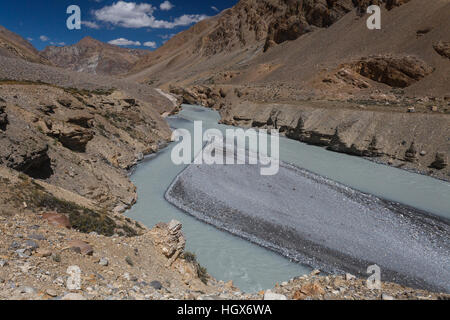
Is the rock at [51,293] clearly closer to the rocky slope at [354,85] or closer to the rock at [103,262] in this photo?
the rock at [103,262]

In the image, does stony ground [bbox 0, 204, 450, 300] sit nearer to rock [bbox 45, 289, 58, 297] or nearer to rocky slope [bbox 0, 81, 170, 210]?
rock [bbox 45, 289, 58, 297]

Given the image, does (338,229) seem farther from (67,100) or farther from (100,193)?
(67,100)

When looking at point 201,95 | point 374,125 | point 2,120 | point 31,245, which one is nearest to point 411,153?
→ point 374,125

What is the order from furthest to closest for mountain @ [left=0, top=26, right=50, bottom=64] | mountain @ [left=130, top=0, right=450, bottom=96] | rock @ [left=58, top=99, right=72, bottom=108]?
1. mountain @ [left=0, top=26, right=50, bottom=64]
2. mountain @ [left=130, top=0, right=450, bottom=96]
3. rock @ [left=58, top=99, right=72, bottom=108]

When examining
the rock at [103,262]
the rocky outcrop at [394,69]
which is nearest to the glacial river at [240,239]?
the rock at [103,262]

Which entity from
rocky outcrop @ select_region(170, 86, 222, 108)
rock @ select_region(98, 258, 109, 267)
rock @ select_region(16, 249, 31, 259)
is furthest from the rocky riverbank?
rock @ select_region(16, 249, 31, 259)
